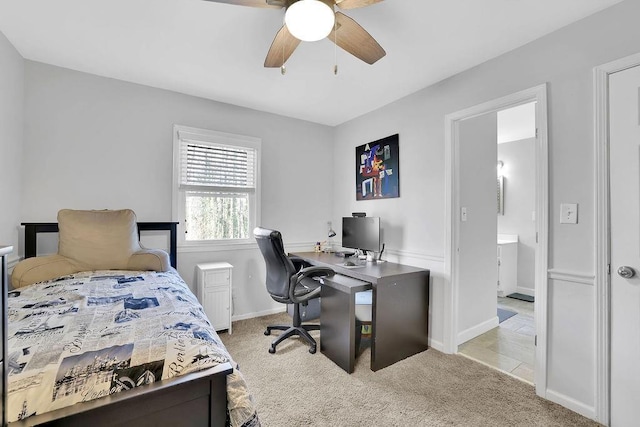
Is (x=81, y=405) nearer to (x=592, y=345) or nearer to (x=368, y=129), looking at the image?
(x=592, y=345)

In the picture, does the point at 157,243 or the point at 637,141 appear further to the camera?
the point at 157,243

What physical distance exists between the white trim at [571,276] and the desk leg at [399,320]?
36.8 inches


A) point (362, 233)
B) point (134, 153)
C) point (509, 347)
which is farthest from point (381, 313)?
point (134, 153)

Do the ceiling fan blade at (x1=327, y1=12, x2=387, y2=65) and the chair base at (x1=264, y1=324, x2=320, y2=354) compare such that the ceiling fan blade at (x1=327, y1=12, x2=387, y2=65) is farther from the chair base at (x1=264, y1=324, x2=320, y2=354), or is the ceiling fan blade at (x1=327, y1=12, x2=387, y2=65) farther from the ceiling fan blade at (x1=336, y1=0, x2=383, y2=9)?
the chair base at (x1=264, y1=324, x2=320, y2=354)

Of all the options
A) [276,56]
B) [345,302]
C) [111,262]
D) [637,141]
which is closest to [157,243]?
[111,262]

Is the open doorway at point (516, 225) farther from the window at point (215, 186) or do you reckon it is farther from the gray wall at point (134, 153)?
the window at point (215, 186)

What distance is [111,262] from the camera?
2.15 metres

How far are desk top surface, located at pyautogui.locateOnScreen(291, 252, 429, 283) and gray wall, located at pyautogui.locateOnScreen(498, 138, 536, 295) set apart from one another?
2.80m

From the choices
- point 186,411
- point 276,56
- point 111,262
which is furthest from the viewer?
point 111,262

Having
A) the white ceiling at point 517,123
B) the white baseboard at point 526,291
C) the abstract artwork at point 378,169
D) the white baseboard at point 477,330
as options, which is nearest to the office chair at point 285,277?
the abstract artwork at point 378,169

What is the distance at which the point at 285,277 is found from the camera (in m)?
2.50

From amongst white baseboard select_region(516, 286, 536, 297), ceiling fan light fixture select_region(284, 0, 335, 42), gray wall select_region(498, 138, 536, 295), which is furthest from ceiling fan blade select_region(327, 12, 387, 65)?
white baseboard select_region(516, 286, 536, 297)

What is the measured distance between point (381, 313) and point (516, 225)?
351 cm

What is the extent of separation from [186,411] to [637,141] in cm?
252
